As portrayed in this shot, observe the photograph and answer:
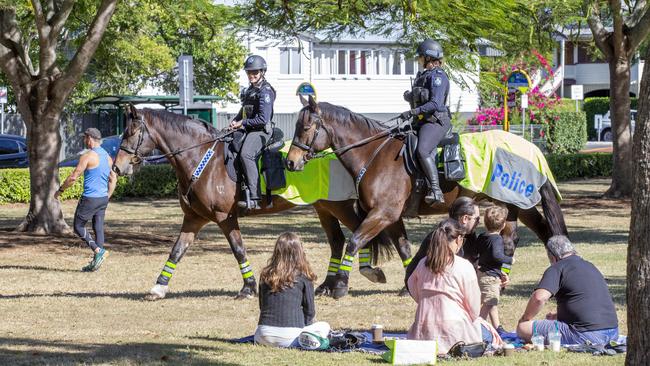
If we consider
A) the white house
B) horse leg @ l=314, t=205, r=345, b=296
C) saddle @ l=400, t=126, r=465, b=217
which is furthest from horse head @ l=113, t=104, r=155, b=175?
the white house

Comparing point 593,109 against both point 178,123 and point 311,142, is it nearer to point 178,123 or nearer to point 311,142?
point 178,123

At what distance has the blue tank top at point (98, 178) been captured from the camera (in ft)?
53.7

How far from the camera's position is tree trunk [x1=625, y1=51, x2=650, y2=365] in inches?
244

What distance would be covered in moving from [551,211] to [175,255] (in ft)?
15.0

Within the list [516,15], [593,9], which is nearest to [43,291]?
[516,15]

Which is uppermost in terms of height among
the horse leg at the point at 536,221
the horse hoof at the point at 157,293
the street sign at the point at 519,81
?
the street sign at the point at 519,81

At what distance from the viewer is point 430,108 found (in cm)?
1273

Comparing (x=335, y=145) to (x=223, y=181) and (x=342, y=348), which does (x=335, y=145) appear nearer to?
(x=223, y=181)

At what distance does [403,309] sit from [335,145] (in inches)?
83.2

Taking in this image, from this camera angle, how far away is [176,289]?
14398 mm

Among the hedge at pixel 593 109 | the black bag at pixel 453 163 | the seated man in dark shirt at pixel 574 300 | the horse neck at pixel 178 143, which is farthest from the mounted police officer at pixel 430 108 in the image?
the hedge at pixel 593 109

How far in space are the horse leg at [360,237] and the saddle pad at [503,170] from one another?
1.05m

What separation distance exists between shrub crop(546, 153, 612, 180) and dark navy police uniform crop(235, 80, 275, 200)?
2577cm

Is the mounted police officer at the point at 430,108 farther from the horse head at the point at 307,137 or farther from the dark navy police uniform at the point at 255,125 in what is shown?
the dark navy police uniform at the point at 255,125
